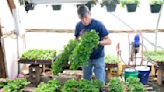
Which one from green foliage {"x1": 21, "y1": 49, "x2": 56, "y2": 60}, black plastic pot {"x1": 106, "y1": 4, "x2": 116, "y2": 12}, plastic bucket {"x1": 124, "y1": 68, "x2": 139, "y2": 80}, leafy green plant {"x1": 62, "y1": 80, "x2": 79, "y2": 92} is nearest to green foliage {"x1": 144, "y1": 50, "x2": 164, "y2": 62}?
plastic bucket {"x1": 124, "y1": 68, "x2": 139, "y2": 80}

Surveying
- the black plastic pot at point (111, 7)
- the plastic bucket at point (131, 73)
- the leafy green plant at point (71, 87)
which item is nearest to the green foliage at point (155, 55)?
the plastic bucket at point (131, 73)

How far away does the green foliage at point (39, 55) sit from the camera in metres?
6.11

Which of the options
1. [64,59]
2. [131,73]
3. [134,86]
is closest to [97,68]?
[64,59]

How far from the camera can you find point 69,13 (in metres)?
6.88

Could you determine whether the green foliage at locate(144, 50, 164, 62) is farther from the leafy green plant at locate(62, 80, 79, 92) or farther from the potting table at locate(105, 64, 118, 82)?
the leafy green plant at locate(62, 80, 79, 92)

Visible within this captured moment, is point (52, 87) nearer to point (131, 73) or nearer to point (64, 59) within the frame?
point (64, 59)

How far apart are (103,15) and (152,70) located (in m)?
1.77

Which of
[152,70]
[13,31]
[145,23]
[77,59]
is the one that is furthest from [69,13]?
[77,59]

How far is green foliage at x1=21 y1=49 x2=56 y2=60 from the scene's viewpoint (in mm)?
6110

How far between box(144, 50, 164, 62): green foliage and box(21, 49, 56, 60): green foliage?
2.10 meters

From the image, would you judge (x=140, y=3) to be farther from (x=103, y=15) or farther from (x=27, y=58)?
(x=27, y=58)

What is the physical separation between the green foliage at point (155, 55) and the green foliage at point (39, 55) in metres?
2.10

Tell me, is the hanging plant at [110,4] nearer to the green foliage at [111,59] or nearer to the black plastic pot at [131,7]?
the black plastic pot at [131,7]

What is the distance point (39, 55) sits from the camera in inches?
245
